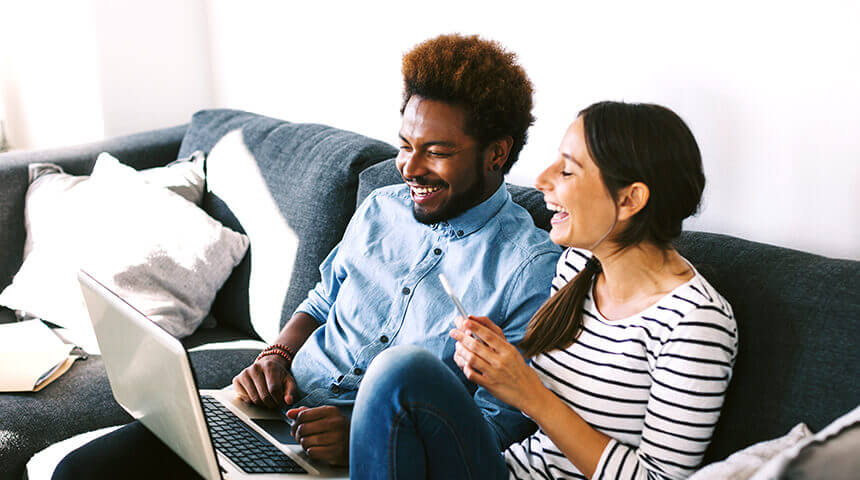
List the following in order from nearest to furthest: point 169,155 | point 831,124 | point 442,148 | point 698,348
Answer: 1. point 698,348
2. point 831,124
3. point 442,148
4. point 169,155

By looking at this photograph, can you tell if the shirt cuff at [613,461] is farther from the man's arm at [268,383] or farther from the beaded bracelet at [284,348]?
the beaded bracelet at [284,348]

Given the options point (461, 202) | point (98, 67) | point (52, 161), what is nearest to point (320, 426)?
point (461, 202)

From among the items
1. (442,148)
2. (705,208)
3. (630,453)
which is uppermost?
(442,148)

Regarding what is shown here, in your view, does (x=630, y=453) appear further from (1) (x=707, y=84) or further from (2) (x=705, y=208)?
(1) (x=707, y=84)

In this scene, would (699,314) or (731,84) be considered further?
(731,84)

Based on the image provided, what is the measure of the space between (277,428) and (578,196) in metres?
0.70

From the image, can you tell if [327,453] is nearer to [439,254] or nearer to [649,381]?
[439,254]

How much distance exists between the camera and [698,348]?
997 mm

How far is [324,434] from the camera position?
1.27 metres

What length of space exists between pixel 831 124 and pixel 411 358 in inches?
30.3

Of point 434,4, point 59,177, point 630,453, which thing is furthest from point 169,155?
point 630,453

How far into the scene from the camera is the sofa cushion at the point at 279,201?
1.85 m

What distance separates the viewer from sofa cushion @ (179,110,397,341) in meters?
1.85

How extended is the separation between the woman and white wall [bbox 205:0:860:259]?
0.31 m
